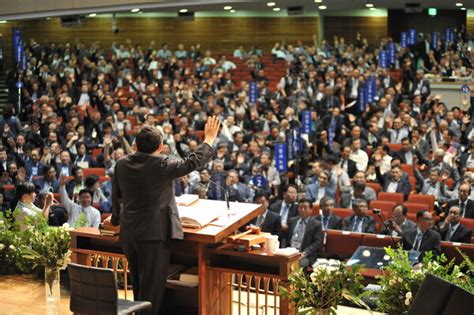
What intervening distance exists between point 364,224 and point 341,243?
1.95 ft

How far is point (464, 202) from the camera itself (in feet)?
32.5

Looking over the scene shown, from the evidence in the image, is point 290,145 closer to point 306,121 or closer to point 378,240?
point 306,121

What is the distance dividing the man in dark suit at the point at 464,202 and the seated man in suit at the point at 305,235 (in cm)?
191

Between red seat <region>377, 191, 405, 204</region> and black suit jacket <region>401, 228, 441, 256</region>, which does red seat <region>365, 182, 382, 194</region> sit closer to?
red seat <region>377, 191, 405, 204</region>

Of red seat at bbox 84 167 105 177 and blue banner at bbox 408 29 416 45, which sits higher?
blue banner at bbox 408 29 416 45

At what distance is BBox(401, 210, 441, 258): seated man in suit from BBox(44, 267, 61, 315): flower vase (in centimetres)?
405

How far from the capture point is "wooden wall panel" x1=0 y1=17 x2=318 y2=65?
2428 cm

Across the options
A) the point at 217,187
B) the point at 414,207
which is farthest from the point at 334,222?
the point at 217,187

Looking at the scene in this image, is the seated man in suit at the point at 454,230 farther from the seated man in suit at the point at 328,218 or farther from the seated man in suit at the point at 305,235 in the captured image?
the seated man in suit at the point at 305,235

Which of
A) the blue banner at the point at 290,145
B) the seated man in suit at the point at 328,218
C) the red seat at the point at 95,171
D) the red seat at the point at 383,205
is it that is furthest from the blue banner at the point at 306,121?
the seated man in suit at the point at 328,218

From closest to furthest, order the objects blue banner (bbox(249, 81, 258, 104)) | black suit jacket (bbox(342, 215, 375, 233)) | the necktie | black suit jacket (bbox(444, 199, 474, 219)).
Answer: the necktie
black suit jacket (bbox(342, 215, 375, 233))
black suit jacket (bbox(444, 199, 474, 219))
blue banner (bbox(249, 81, 258, 104))

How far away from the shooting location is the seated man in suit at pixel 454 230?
29.5ft

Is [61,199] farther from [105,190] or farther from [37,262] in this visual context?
[37,262]

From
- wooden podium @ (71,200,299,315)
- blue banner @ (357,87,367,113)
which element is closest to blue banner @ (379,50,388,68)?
blue banner @ (357,87,367,113)
